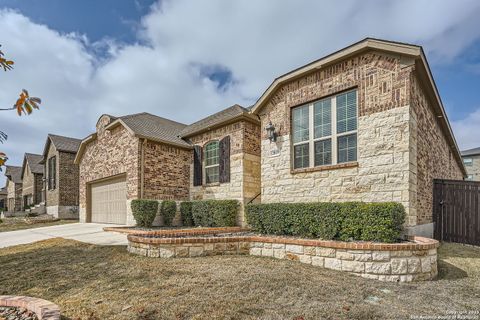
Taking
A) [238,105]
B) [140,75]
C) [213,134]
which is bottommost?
[213,134]

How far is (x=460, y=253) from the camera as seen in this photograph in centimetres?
664

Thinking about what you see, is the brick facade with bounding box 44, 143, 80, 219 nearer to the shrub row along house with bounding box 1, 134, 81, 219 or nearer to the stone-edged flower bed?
the shrub row along house with bounding box 1, 134, 81, 219

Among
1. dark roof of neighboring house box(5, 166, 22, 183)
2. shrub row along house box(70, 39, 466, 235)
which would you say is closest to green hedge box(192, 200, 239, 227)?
shrub row along house box(70, 39, 466, 235)

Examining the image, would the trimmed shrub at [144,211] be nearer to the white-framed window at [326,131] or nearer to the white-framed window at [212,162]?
the white-framed window at [212,162]

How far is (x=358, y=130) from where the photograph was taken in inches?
279

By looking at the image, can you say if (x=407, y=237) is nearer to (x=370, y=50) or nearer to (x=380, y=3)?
(x=370, y=50)

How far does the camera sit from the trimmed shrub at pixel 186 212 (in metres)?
11.6

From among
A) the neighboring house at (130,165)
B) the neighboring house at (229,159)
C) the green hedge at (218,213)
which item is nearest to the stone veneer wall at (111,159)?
the neighboring house at (130,165)

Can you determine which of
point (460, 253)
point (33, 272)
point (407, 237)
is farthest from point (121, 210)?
point (460, 253)

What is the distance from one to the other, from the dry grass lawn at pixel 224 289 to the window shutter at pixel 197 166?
6433mm

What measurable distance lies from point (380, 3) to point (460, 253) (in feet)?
22.1

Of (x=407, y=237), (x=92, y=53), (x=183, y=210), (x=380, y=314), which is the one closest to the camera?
(x=380, y=314)

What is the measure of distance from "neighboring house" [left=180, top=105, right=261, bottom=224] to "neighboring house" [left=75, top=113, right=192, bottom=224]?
994 mm

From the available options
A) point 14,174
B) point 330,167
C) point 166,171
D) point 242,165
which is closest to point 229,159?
point 242,165
